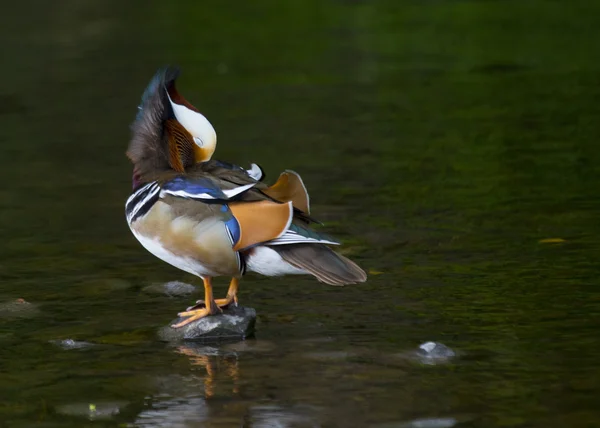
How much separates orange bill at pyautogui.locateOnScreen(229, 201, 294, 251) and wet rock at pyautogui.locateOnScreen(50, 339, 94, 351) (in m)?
0.91

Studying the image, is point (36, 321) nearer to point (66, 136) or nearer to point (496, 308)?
point (496, 308)

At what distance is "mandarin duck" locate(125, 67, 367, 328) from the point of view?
229 inches

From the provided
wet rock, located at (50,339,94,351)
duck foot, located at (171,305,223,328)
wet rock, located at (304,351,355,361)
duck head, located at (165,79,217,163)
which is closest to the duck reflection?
duck foot, located at (171,305,223,328)

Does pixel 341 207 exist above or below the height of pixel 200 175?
below

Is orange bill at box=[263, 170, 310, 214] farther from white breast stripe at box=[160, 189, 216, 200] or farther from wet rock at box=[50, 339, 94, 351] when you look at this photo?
wet rock at box=[50, 339, 94, 351]

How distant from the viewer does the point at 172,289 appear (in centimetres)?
713

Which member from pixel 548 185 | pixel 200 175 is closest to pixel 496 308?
pixel 200 175

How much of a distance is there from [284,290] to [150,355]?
123 centimetres

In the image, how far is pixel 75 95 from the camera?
48.9ft

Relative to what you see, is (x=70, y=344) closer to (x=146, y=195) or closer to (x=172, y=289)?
(x=146, y=195)

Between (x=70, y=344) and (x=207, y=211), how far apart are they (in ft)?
3.13

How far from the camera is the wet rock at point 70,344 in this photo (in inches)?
241

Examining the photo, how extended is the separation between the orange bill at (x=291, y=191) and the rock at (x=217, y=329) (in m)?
0.59

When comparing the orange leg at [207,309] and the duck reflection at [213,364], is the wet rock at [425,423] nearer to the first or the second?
the duck reflection at [213,364]
